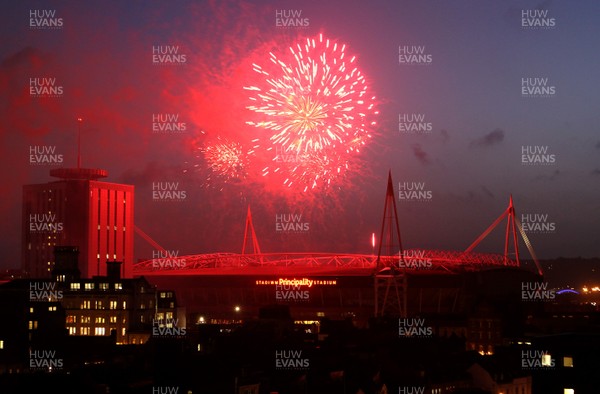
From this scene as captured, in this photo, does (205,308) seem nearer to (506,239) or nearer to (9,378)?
(506,239)

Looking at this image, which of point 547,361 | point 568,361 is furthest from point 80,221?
point 568,361

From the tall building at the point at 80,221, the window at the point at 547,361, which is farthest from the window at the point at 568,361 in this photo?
the tall building at the point at 80,221

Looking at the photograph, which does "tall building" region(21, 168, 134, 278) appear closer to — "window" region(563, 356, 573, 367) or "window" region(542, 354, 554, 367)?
"window" region(542, 354, 554, 367)

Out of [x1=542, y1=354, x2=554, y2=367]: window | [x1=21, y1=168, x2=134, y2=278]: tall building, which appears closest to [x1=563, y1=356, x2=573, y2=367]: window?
[x1=542, y1=354, x2=554, y2=367]: window

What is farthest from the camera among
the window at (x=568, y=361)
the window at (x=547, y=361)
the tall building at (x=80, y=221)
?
the tall building at (x=80, y=221)

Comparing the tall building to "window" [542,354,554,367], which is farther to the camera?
the tall building

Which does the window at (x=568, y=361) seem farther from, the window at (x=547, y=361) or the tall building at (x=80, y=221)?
the tall building at (x=80, y=221)

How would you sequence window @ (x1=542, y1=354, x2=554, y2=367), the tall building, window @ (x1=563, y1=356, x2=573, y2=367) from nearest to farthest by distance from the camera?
window @ (x1=563, y1=356, x2=573, y2=367) < window @ (x1=542, y1=354, x2=554, y2=367) < the tall building

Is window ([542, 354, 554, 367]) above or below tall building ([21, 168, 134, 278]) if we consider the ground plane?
below

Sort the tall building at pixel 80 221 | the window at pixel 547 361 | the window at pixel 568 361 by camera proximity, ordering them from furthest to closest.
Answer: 1. the tall building at pixel 80 221
2. the window at pixel 547 361
3. the window at pixel 568 361
